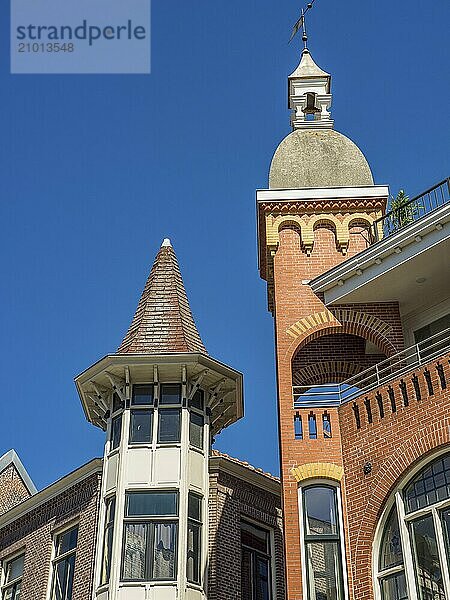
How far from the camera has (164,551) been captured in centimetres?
2147

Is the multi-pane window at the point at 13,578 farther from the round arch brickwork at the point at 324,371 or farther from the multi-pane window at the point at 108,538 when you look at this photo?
the round arch brickwork at the point at 324,371

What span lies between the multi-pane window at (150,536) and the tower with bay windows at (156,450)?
23mm

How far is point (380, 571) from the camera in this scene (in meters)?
17.6

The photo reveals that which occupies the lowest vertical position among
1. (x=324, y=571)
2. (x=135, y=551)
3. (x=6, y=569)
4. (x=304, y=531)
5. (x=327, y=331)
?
(x=324, y=571)

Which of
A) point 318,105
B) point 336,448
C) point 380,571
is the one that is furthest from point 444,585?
point 318,105

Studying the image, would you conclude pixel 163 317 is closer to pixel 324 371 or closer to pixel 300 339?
pixel 324 371

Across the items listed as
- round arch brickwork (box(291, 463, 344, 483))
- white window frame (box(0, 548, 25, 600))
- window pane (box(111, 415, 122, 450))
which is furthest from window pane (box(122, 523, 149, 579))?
white window frame (box(0, 548, 25, 600))

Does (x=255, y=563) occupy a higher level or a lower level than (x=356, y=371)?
lower

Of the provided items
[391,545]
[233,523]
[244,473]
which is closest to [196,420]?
[244,473]

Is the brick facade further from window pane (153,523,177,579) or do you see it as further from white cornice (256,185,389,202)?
white cornice (256,185,389,202)

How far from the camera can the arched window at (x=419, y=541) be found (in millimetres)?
16656

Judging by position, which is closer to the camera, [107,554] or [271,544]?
[107,554]

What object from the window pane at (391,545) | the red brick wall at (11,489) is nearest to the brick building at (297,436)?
the window pane at (391,545)

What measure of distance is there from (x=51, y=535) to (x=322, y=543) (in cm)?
1015
